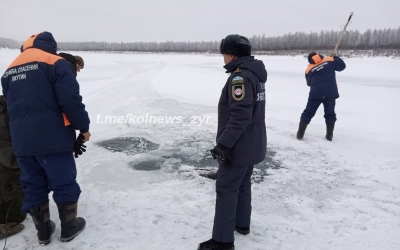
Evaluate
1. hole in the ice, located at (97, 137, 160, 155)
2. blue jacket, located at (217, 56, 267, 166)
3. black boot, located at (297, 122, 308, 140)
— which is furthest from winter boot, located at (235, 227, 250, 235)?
black boot, located at (297, 122, 308, 140)

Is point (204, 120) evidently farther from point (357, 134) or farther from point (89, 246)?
point (89, 246)

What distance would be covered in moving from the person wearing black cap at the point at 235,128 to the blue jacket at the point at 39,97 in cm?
126

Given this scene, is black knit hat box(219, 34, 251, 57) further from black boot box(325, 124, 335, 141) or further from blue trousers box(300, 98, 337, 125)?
black boot box(325, 124, 335, 141)

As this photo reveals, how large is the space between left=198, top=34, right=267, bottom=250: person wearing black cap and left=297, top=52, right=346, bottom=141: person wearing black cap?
11.8 feet

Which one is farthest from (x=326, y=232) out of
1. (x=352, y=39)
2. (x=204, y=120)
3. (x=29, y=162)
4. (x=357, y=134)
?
(x=352, y=39)

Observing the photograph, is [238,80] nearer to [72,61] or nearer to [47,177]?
[72,61]

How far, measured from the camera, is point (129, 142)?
539cm

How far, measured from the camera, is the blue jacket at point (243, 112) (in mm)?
2229

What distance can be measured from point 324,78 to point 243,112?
13.2ft

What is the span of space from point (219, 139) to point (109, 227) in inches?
58.1

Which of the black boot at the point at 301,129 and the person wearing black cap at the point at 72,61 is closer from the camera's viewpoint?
the person wearing black cap at the point at 72,61

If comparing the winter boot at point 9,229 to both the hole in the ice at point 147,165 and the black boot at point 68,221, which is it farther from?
the hole in the ice at point 147,165

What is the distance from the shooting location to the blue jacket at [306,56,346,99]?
555 centimetres

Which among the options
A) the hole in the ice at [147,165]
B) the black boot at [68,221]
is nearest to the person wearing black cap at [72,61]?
the black boot at [68,221]
